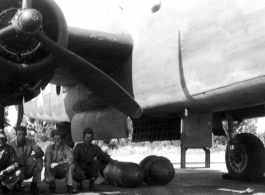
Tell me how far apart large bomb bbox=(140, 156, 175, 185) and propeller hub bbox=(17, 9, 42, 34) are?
10.9 ft

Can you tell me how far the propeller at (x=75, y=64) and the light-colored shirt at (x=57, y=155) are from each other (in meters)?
1.17

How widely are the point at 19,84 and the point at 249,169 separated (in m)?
4.87

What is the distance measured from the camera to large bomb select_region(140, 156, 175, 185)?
7102 millimetres

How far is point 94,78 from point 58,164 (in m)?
1.56

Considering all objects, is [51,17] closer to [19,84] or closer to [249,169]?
[19,84]

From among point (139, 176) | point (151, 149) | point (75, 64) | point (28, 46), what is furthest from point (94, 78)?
point (151, 149)

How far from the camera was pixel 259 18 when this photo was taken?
5.48 meters

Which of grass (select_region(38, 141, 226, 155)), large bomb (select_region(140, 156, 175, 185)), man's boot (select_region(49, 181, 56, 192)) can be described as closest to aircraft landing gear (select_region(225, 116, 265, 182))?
large bomb (select_region(140, 156, 175, 185))

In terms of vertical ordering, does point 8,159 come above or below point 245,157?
below

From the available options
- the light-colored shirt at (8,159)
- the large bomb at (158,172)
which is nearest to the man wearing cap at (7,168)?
the light-colored shirt at (8,159)

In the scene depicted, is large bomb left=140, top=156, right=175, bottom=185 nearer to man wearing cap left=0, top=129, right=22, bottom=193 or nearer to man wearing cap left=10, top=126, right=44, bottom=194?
man wearing cap left=10, top=126, right=44, bottom=194

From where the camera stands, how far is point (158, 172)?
711cm

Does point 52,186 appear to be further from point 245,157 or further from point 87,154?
point 245,157

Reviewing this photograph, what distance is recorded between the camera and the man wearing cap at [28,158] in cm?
621
